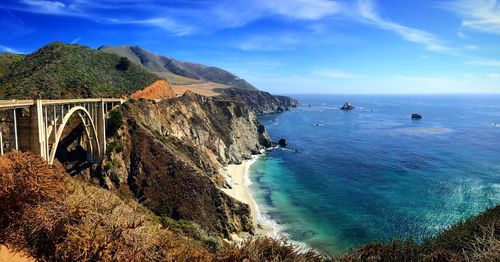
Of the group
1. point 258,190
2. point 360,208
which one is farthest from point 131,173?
point 360,208

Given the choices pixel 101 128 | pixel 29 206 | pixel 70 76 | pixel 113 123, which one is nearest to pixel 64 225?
pixel 29 206

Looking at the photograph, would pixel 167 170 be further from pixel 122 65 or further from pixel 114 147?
pixel 122 65

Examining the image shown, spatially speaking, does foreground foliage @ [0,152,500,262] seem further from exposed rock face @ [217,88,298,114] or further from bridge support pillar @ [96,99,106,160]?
exposed rock face @ [217,88,298,114]

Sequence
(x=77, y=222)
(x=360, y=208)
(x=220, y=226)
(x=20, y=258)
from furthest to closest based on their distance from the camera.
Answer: (x=360, y=208)
(x=220, y=226)
(x=77, y=222)
(x=20, y=258)

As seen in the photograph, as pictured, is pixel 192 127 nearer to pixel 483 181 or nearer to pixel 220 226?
pixel 220 226

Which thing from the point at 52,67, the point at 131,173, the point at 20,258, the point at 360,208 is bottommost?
the point at 360,208

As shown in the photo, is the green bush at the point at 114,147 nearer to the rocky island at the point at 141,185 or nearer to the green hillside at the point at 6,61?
the rocky island at the point at 141,185

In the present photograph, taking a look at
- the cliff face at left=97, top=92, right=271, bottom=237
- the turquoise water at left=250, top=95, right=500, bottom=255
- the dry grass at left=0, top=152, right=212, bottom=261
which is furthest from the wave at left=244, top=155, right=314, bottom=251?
the dry grass at left=0, top=152, right=212, bottom=261
